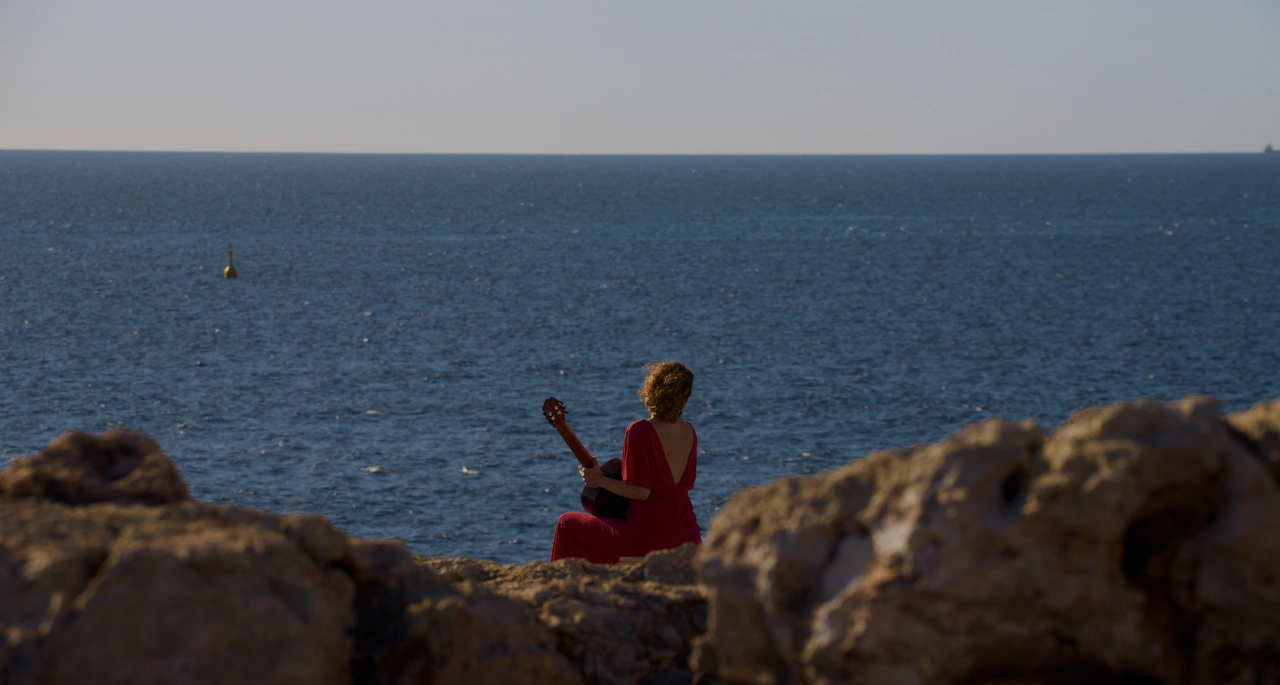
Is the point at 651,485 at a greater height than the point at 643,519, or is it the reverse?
the point at 651,485

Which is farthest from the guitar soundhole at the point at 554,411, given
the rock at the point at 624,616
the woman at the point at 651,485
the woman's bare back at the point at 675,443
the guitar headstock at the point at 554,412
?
the rock at the point at 624,616

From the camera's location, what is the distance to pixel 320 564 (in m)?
4.82

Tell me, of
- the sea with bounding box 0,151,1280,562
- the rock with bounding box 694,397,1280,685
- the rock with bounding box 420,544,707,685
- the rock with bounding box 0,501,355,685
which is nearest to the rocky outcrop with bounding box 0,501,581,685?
the rock with bounding box 0,501,355,685

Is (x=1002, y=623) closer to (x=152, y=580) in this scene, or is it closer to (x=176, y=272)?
(x=152, y=580)

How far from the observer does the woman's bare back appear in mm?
7816

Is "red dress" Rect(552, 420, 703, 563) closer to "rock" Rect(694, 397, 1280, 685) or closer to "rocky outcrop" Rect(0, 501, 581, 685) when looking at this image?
"rocky outcrop" Rect(0, 501, 581, 685)

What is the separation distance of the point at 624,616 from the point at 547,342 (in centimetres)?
4710

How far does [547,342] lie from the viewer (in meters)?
52.9

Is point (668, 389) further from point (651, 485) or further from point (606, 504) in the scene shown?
point (606, 504)

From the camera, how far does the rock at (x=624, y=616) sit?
5.68m

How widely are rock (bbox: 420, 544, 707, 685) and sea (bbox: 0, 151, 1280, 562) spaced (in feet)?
67.2

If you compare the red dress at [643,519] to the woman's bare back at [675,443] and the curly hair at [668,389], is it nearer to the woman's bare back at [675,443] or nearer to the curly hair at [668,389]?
the woman's bare back at [675,443]

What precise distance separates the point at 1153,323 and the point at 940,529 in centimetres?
5864

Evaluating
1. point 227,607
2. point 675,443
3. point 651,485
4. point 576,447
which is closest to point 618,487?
point 651,485
